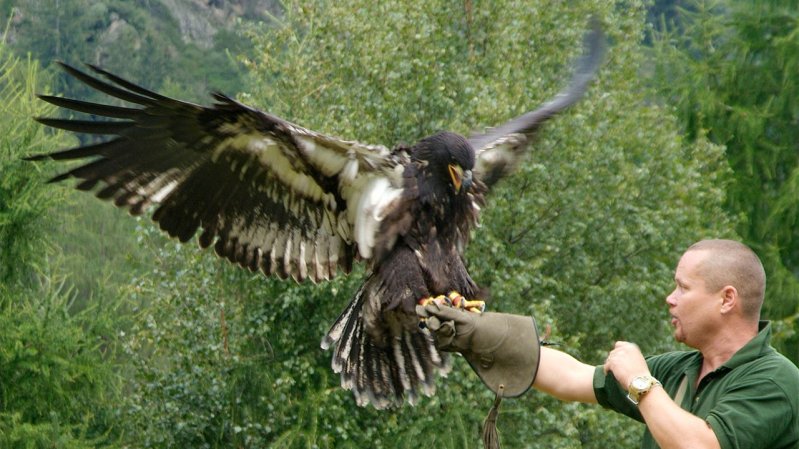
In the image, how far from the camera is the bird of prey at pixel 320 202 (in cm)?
591

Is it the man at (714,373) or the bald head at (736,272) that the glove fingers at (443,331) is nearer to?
the man at (714,373)

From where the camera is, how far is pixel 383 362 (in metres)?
6.39

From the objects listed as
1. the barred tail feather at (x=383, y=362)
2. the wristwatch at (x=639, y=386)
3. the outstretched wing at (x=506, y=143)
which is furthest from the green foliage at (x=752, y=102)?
the wristwatch at (x=639, y=386)

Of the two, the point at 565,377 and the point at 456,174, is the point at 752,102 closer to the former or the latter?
the point at 456,174

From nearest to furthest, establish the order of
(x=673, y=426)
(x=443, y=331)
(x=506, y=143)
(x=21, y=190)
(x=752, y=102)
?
(x=673, y=426)
(x=443, y=331)
(x=506, y=143)
(x=21, y=190)
(x=752, y=102)

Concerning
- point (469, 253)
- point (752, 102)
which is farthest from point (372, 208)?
point (752, 102)

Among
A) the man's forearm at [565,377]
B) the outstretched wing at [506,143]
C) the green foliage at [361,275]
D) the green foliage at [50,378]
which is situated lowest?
the green foliage at [50,378]

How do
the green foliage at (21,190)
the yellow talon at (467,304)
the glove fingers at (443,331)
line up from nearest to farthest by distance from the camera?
1. the glove fingers at (443,331)
2. the yellow talon at (467,304)
3. the green foliage at (21,190)

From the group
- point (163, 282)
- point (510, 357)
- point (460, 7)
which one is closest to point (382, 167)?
point (510, 357)

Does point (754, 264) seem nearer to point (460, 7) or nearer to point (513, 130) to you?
point (513, 130)

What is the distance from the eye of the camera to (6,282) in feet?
45.9

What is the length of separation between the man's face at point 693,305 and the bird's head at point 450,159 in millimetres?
2237

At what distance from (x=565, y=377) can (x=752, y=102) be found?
18223mm

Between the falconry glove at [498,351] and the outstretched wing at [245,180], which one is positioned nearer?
the falconry glove at [498,351]
